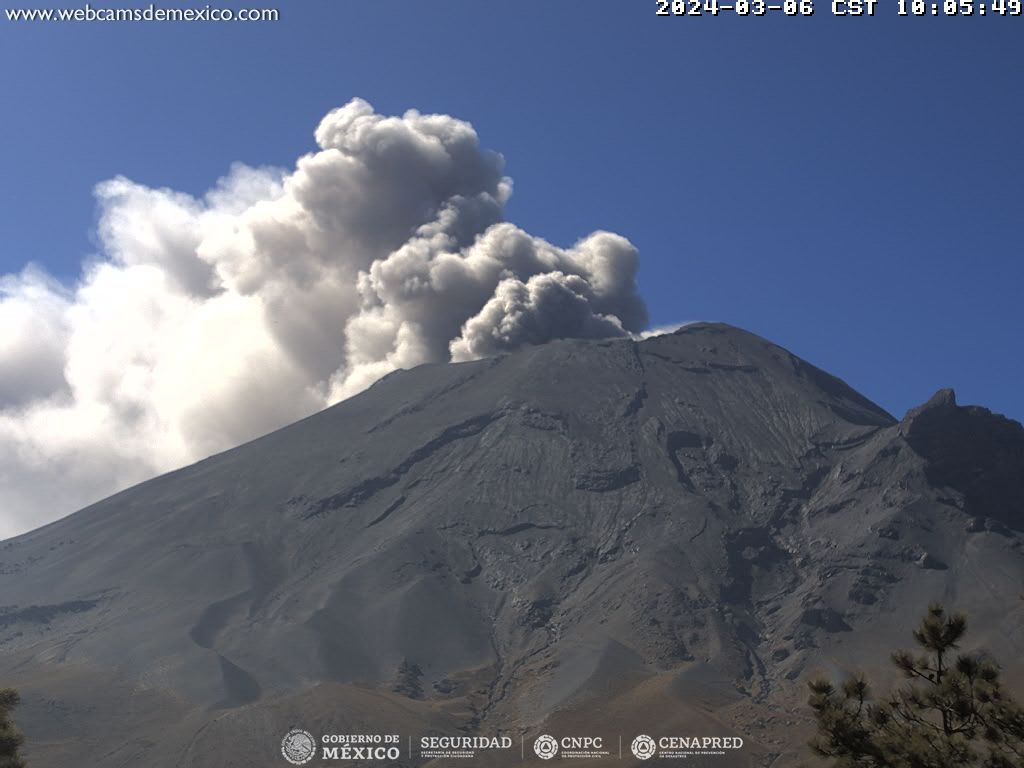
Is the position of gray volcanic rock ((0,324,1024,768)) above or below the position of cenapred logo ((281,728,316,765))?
above

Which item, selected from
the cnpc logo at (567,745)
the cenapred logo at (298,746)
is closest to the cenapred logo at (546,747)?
the cnpc logo at (567,745)

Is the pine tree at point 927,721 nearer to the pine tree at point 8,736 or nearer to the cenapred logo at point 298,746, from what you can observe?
the pine tree at point 8,736

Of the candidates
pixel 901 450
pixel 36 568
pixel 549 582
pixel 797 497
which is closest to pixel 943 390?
pixel 901 450

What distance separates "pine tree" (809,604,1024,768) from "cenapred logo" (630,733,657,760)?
318ft

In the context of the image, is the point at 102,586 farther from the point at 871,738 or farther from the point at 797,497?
the point at 871,738

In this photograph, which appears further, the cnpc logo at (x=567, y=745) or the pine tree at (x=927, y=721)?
the cnpc logo at (x=567, y=745)

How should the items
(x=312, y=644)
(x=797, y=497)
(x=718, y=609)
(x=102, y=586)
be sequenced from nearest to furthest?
(x=312, y=644)
(x=718, y=609)
(x=102, y=586)
(x=797, y=497)

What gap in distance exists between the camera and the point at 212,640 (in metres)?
151

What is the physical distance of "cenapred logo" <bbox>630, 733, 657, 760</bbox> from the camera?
114 metres

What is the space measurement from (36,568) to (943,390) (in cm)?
13375

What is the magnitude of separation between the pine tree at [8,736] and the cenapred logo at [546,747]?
322 feet

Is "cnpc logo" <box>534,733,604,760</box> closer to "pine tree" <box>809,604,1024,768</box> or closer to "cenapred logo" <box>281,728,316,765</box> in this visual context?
"cenapred logo" <box>281,728,316,765</box>

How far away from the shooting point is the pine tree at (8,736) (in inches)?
876

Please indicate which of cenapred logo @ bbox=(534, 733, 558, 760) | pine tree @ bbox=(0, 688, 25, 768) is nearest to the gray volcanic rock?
cenapred logo @ bbox=(534, 733, 558, 760)
